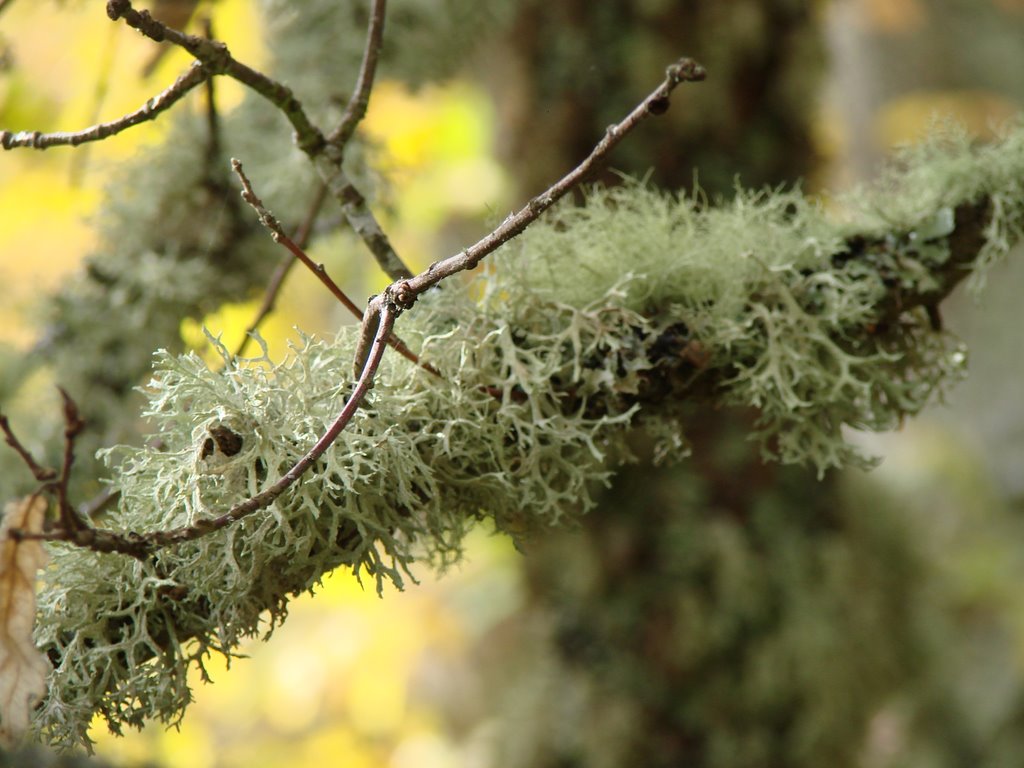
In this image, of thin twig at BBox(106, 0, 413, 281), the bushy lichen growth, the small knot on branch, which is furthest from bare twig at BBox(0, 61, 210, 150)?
the small knot on branch

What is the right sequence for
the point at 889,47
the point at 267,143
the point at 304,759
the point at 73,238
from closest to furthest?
the point at 267,143 < the point at 73,238 < the point at 304,759 < the point at 889,47

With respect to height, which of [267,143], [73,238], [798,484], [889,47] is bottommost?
[798,484]

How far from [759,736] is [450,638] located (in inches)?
58.9

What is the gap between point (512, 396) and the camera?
1.95 ft

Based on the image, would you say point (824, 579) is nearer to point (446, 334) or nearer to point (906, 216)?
point (906, 216)

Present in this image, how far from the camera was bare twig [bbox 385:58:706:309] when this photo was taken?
0.47m

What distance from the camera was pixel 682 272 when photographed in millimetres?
652

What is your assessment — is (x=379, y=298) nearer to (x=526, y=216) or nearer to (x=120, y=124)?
(x=526, y=216)

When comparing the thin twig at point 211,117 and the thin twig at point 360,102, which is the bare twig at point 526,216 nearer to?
the thin twig at point 360,102

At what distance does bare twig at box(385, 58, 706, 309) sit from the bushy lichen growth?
9cm

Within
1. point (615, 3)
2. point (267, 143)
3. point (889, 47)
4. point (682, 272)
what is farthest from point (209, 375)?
point (889, 47)

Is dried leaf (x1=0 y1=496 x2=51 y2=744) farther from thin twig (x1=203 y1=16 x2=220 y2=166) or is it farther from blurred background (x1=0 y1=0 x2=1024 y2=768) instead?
thin twig (x1=203 y1=16 x2=220 y2=166)

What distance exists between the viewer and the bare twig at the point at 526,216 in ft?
1.54

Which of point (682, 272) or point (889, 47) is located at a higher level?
point (889, 47)
